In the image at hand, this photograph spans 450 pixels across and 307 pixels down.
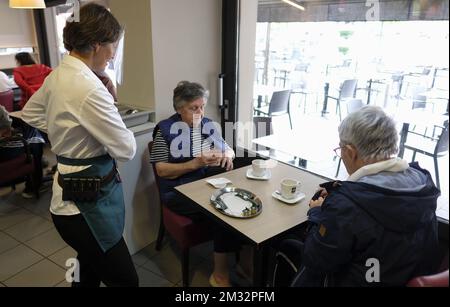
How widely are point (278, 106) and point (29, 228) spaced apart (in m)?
2.18

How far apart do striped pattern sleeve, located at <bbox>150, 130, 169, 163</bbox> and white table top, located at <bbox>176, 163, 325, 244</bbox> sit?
0.85 feet

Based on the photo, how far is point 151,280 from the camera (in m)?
A: 2.05

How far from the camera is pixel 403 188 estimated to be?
1072 mm

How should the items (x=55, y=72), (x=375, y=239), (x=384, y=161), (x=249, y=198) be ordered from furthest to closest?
1. (x=249, y=198)
2. (x=55, y=72)
3. (x=384, y=161)
4. (x=375, y=239)

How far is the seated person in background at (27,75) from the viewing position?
164 inches

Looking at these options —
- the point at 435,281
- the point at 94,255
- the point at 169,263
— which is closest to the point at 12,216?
the point at 169,263

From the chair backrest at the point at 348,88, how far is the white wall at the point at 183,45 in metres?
0.95

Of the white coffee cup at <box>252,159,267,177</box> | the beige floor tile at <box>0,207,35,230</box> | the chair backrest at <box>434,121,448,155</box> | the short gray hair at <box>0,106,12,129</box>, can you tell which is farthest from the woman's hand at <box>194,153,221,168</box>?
the short gray hair at <box>0,106,12,129</box>

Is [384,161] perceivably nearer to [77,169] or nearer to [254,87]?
[77,169]

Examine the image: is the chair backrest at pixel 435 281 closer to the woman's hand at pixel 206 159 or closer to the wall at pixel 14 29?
the woman's hand at pixel 206 159

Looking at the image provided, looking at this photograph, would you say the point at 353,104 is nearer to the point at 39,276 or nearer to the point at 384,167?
the point at 384,167

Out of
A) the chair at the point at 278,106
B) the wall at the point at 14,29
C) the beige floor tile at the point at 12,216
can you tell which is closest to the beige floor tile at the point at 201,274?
the chair at the point at 278,106

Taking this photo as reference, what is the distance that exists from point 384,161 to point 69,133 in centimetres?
112
